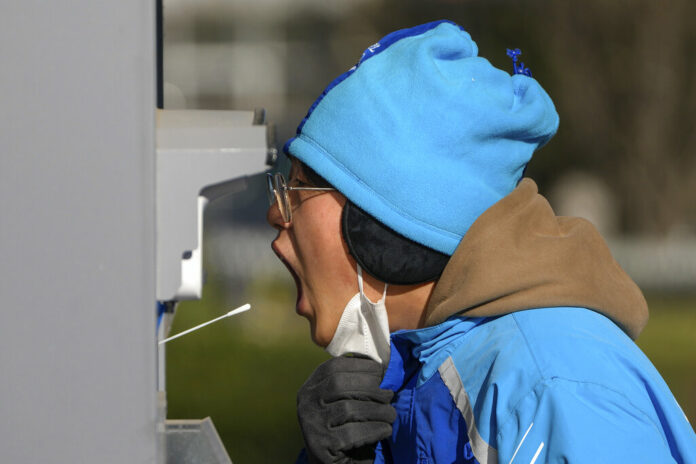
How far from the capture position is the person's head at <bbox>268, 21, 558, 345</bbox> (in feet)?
4.78

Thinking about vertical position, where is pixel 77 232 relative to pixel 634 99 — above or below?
above

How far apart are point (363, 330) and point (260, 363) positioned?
503cm

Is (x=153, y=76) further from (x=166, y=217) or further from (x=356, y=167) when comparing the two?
(x=356, y=167)

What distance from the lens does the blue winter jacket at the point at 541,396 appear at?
44.3 inches

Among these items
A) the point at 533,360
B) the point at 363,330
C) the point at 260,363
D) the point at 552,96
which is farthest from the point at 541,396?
the point at 552,96

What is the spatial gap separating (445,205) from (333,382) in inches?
19.3

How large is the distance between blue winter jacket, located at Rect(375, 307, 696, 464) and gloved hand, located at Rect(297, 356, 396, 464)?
0.12 m

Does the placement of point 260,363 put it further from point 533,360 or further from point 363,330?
point 533,360

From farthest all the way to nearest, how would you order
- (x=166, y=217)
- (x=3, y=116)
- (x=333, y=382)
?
(x=333, y=382) → (x=166, y=217) → (x=3, y=116)

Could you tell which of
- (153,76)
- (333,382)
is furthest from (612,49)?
(153,76)

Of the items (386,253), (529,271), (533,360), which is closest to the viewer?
(533,360)

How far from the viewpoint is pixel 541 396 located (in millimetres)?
1172

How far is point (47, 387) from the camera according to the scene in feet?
3.73

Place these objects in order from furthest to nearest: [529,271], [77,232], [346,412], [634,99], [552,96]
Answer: [634,99] < [552,96] < [346,412] < [529,271] < [77,232]
